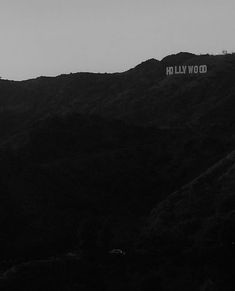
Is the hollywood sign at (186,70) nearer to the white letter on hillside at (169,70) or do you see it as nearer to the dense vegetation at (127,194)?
the white letter on hillside at (169,70)

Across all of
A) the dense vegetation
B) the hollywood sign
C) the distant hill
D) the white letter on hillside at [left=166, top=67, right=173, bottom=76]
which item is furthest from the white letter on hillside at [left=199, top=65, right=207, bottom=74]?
the white letter on hillside at [left=166, top=67, right=173, bottom=76]

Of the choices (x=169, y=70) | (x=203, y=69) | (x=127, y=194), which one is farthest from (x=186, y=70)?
(x=127, y=194)

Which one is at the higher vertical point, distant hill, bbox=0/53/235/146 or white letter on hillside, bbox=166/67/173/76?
white letter on hillside, bbox=166/67/173/76

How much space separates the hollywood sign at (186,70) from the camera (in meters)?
99.4

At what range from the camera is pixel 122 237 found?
136 ft

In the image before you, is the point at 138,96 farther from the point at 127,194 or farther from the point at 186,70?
the point at 127,194

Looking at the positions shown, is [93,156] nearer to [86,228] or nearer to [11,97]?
[86,228]

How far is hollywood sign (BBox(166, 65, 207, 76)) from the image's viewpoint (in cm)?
9944

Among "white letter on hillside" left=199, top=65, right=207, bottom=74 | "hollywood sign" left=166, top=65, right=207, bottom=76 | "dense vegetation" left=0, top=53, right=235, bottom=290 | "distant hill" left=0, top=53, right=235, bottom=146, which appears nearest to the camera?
"dense vegetation" left=0, top=53, right=235, bottom=290

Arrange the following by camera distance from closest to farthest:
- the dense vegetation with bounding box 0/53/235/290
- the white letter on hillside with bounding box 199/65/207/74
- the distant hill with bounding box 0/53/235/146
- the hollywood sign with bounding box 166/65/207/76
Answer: the dense vegetation with bounding box 0/53/235/290, the distant hill with bounding box 0/53/235/146, the white letter on hillside with bounding box 199/65/207/74, the hollywood sign with bounding box 166/65/207/76

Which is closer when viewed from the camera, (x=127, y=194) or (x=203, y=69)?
(x=127, y=194)

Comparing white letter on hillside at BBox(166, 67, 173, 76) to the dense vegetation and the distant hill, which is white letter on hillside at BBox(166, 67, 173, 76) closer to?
the distant hill

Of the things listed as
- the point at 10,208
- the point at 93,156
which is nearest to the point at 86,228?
the point at 10,208

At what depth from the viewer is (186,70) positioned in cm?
10106
